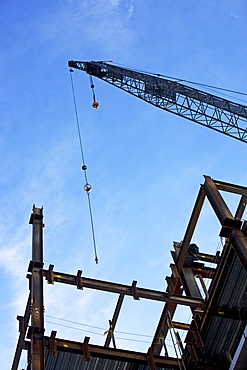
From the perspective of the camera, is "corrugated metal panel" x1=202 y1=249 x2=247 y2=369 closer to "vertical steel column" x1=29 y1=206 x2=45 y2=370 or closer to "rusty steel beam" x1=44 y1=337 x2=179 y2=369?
"rusty steel beam" x1=44 y1=337 x2=179 y2=369

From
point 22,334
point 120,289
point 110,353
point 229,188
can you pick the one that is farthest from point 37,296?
point 229,188

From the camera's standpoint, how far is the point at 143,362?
1730cm

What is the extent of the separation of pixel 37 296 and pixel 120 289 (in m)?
3.71

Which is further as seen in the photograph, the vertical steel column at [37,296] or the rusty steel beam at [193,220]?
the rusty steel beam at [193,220]

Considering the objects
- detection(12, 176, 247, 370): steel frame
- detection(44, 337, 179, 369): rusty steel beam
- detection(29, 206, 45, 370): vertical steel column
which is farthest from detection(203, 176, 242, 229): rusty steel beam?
detection(29, 206, 45, 370): vertical steel column

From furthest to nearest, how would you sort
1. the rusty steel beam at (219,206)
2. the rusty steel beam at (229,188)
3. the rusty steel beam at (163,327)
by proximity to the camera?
the rusty steel beam at (163,327)
the rusty steel beam at (229,188)
the rusty steel beam at (219,206)

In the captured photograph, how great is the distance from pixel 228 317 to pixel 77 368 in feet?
18.5

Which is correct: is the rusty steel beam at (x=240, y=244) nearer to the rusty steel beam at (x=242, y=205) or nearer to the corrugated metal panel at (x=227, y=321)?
the corrugated metal panel at (x=227, y=321)

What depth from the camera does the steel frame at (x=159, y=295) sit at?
1627 centimetres

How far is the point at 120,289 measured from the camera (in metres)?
19.9

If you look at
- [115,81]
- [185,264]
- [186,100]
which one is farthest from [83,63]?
[185,264]

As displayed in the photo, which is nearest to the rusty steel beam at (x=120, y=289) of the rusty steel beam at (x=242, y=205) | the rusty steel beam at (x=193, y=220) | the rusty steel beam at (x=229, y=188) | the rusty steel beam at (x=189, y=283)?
the rusty steel beam at (x=189, y=283)

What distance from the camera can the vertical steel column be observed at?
50.8ft

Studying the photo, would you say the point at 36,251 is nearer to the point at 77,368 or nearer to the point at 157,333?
the point at 77,368
